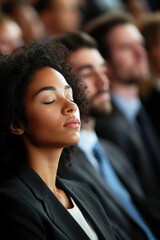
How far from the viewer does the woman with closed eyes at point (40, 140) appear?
1571 millimetres

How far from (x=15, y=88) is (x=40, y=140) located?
150 millimetres

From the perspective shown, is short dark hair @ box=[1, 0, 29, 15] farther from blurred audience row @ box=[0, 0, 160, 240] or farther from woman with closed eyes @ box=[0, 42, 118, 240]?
woman with closed eyes @ box=[0, 42, 118, 240]

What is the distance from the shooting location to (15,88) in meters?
1.64

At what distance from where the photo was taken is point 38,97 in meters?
1.64

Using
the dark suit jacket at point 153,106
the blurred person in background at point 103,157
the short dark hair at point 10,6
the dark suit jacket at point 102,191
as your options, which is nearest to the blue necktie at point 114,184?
the blurred person in background at point 103,157

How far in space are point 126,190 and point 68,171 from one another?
551 mm

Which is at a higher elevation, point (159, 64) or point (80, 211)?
point (159, 64)

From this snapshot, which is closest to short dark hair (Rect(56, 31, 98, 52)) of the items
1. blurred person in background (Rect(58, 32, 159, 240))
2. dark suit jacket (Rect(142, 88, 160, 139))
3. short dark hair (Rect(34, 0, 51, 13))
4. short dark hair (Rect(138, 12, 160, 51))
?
blurred person in background (Rect(58, 32, 159, 240))

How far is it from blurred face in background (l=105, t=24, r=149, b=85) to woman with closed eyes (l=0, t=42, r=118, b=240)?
170 centimetres

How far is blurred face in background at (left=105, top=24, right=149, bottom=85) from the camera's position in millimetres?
3416

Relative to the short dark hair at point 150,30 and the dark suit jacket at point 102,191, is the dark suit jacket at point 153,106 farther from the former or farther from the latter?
the dark suit jacket at point 102,191

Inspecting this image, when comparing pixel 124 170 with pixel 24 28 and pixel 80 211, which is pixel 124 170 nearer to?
pixel 80 211

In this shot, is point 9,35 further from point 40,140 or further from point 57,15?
point 40,140

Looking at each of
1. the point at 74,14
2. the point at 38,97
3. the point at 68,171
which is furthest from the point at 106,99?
the point at 74,14
